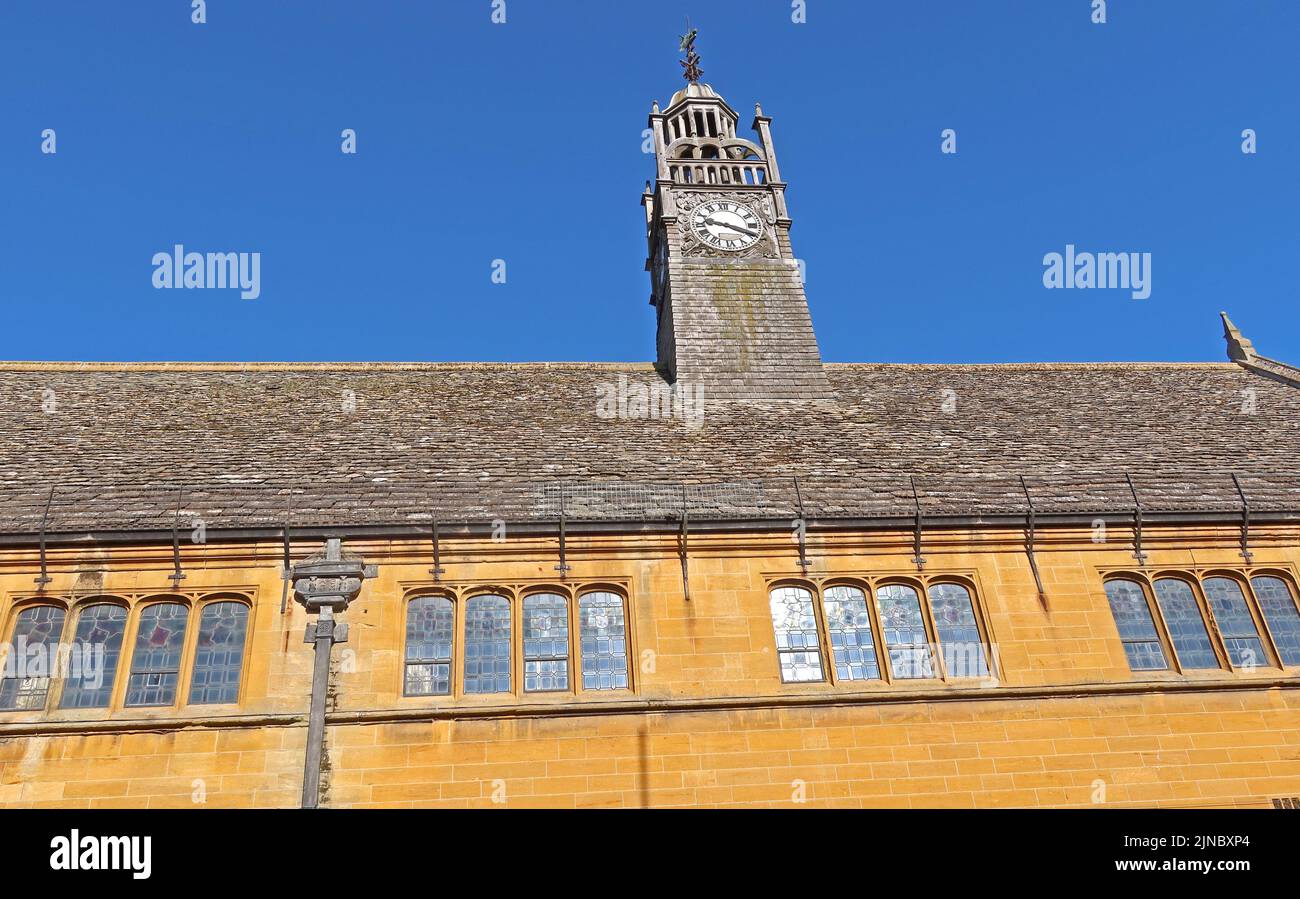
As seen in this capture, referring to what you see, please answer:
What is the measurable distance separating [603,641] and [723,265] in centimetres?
1297

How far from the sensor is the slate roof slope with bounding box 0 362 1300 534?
47.6ft

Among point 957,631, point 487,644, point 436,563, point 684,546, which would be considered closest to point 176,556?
point 436,563

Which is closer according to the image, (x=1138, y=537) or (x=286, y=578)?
(x=286, y=578)

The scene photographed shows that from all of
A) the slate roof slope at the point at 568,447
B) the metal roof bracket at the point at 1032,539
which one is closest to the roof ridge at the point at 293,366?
the slate roof slope at the point at 568,447

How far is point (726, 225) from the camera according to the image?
81.3 ft

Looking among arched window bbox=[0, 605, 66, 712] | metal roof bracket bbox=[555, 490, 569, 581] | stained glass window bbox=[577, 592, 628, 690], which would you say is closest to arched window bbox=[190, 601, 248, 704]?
arched window bbox=[0, 605, 66, 712]

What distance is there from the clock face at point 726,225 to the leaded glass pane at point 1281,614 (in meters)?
14.0

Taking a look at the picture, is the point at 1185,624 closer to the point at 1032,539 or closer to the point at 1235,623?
the point at 1235,623

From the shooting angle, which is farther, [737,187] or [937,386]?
[737,187]

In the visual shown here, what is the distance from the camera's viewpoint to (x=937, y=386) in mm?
22094

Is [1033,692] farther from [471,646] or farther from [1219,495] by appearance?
[471,646]

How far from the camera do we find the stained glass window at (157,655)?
41.2ft
